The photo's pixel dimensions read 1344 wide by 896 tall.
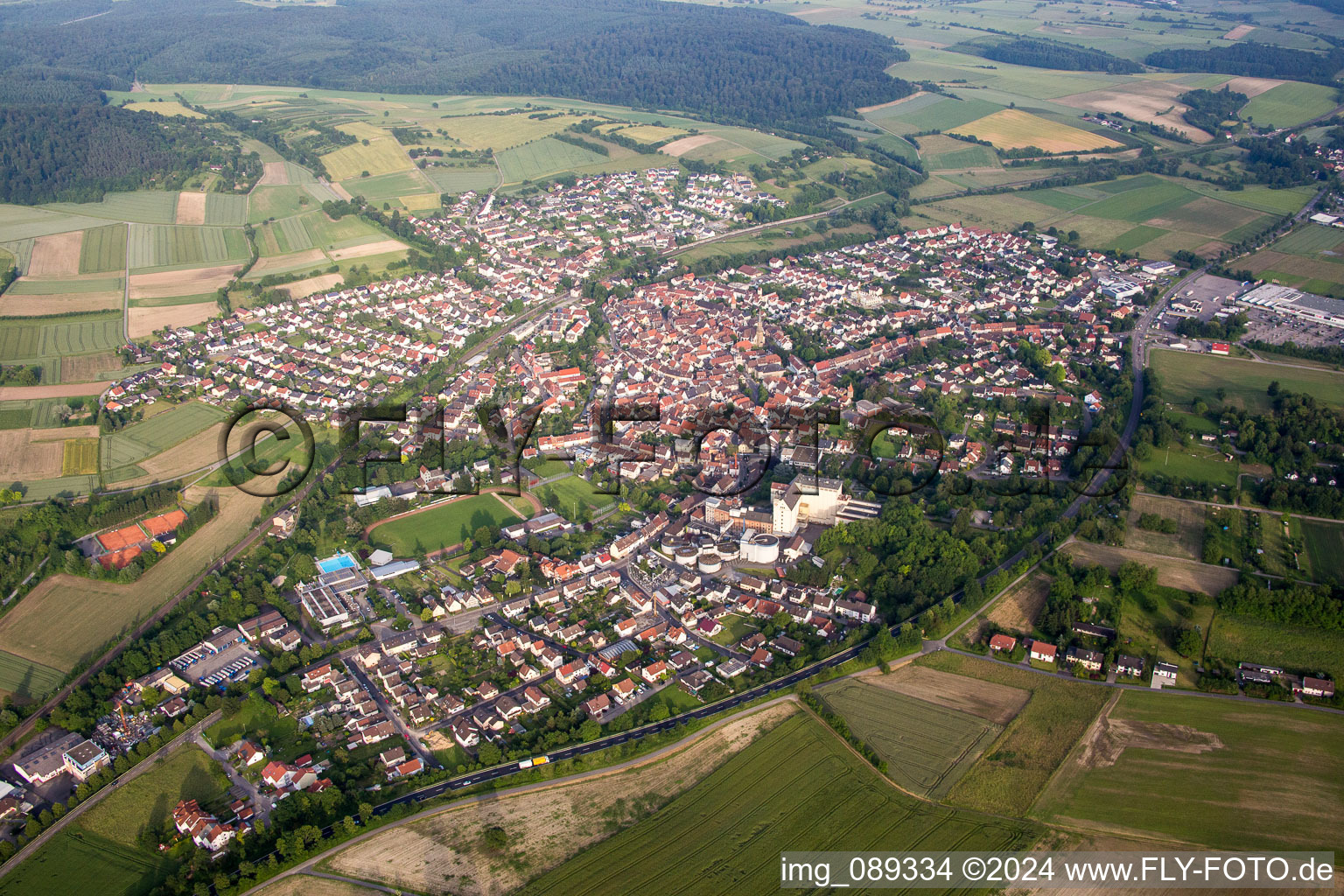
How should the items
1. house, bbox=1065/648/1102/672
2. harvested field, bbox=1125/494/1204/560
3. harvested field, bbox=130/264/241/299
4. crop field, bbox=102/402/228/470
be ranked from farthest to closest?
1. harvested field, bbox=130/264/241/299
2. crop field, bbox=102/402/228/470
3. harvested field, bbox=1125/494/1204/560
4. house, bbox=1065/648/1102/672

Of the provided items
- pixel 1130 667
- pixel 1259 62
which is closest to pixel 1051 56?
pixel 1259 62

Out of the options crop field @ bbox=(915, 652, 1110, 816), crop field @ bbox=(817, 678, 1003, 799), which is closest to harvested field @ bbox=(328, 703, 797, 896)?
crop field @ bbox=(817, 678, 1003, 799)

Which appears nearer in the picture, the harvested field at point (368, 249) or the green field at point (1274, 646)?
the green field at point (1274, 646)

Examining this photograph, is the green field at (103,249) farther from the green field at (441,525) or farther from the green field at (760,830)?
the green field at (760,830)

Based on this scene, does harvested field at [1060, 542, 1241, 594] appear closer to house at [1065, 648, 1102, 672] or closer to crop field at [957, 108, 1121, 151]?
house at [1065, 648, 1102, 672]

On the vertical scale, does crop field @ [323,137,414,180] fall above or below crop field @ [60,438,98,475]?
above

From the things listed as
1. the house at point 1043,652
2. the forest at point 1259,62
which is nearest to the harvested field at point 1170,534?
the house at point 1043,652

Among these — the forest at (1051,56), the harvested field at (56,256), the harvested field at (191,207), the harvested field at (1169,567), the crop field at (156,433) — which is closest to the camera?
the harvested field at (1169,567)

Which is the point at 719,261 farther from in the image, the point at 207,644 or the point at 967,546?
the point at 207,644

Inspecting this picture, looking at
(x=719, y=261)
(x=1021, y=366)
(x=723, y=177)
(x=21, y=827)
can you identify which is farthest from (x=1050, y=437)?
(x=723, y=177)
